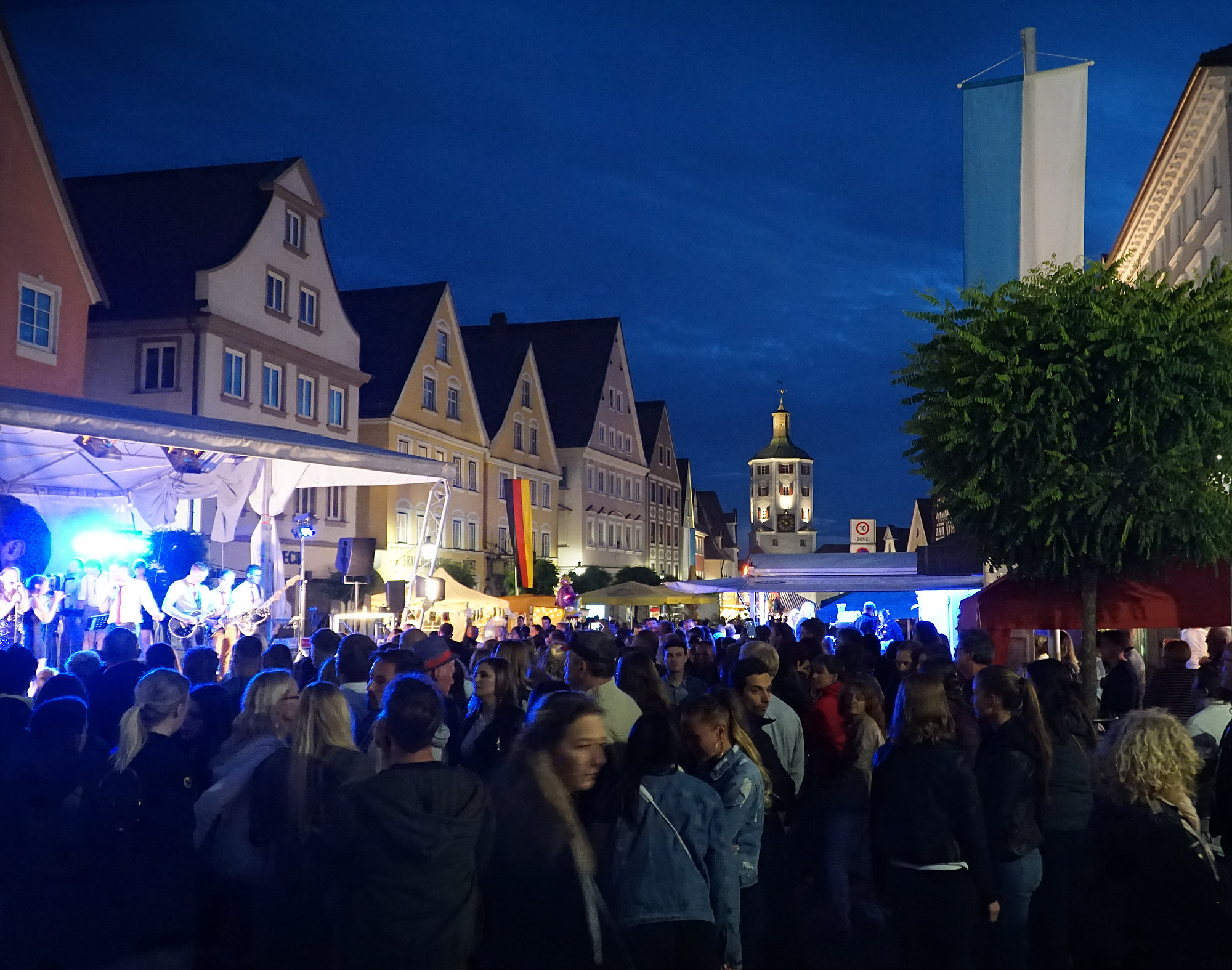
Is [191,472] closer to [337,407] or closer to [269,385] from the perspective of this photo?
[269,385]

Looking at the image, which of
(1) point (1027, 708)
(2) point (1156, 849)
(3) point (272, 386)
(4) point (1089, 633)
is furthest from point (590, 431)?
(2) point (1156, 849)

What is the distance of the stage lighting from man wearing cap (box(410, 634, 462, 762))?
387 inches

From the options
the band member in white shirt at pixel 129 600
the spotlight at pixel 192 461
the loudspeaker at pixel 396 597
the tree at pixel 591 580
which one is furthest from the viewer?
the tree at pixel 591 580

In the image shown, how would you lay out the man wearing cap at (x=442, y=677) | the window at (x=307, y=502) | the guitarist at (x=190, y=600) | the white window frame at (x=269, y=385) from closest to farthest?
the man wearing cap at (x=442, y=677) → the guitarist at (x=190, y=600) → the white window frame at (x=269, y=385) → the window at (x=307, y=502)

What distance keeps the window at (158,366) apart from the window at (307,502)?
5381 millimetres

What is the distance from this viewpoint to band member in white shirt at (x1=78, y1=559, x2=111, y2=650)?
15.0m

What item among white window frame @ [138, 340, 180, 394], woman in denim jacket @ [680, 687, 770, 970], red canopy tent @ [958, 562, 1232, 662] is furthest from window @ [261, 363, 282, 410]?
woman in denim jacket @ [680, 687, 770, 970]

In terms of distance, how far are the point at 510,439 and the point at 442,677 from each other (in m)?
41.6

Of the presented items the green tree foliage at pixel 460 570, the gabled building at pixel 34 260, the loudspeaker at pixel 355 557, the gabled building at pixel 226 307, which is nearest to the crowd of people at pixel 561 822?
the loudspeaker at pixel 355 557

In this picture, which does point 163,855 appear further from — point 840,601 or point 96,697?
point 840,601

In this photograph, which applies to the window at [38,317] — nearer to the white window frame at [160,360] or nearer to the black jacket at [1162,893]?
the white window frame at [160,360]

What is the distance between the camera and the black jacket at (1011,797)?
227 inches

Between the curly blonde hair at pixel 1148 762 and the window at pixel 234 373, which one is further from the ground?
the window at pixel 234 373

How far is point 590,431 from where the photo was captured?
58469mm
